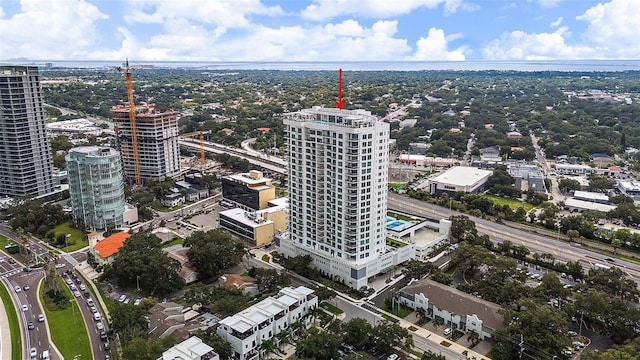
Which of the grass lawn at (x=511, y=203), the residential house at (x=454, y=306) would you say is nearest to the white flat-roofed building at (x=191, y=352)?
the residential house at (x=454, y=306)

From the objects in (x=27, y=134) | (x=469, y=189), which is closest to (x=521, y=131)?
(x=469, y=189)

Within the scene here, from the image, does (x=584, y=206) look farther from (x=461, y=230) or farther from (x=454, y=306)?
(x=454, y=306)

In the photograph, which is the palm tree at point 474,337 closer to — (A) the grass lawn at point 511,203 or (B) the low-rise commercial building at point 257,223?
(B) the low-rise commercial building at point 257,223

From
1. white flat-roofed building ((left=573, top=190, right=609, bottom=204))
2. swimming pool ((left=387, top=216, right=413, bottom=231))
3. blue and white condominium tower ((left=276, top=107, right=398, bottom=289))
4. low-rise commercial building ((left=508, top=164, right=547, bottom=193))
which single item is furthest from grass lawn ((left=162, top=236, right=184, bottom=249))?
white flat-roofed building ((left=573, top=190, right=609, bottom=204))

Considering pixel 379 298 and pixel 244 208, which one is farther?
pixel 244 208

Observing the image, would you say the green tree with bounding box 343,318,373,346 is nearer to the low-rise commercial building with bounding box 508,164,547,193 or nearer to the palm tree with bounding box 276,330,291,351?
the palm tree with bounding box 276,330,291,351

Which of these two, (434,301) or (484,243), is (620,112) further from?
(434,301)
